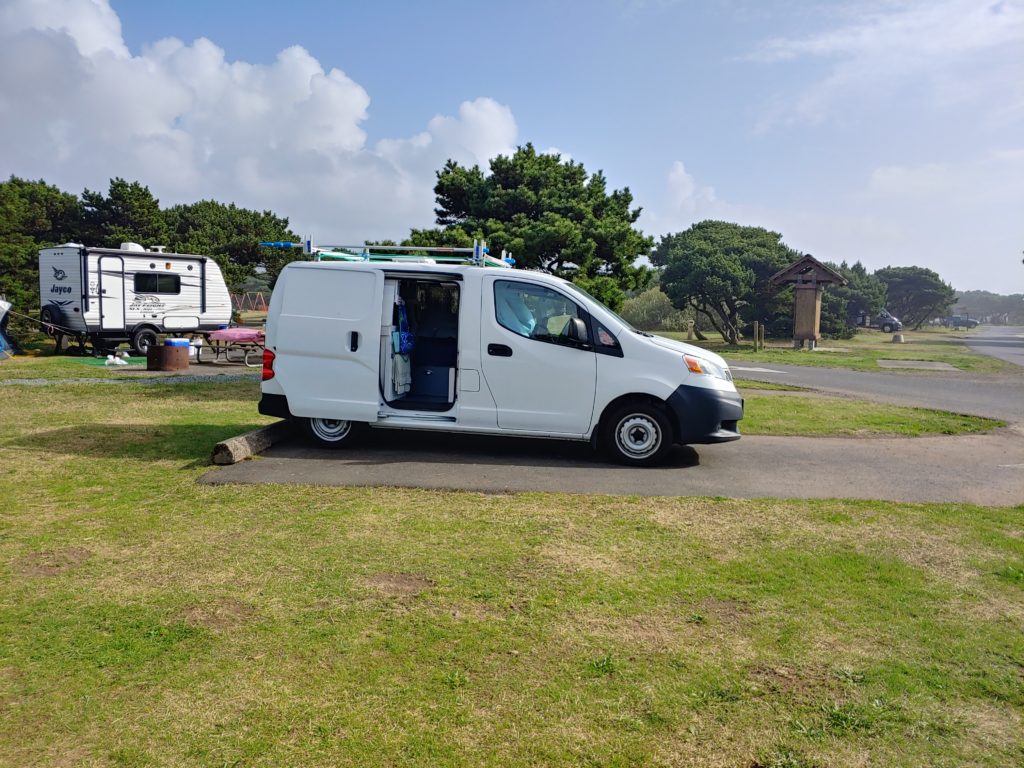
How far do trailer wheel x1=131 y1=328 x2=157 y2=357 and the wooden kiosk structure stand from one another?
25154 millimetres

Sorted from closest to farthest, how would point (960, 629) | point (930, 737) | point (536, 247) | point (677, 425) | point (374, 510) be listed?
point (930, 737)
point (960, 629)
point (374, 510)
point (677, 425)
point (536, 247)

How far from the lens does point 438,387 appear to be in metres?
9.30

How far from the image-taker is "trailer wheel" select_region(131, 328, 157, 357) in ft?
70.5

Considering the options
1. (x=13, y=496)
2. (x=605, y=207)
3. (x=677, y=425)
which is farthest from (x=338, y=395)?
(x=605, y=207)

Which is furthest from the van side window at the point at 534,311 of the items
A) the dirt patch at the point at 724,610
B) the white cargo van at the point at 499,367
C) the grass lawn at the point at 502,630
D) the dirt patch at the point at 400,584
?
the dirt patch at the point at 724,610

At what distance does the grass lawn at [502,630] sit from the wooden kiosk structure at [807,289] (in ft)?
91.3

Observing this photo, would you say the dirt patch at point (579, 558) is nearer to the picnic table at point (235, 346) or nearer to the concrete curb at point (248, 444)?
the concrete curb at point (248, 444)

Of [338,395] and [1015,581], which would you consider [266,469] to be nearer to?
[338,395]

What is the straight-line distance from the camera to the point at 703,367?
26.3 ft

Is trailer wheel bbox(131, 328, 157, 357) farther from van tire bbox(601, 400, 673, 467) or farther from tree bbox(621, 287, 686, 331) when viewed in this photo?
tree bbox(621, 287, 686, 331)

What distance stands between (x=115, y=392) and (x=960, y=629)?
13344 mm

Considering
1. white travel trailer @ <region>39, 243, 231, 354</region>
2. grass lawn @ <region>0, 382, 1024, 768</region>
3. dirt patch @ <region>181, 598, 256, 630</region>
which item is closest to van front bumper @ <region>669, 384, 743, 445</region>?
grass lawn @ <region>0, 382, 1024, 768</region>

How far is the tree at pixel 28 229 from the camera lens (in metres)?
29.1

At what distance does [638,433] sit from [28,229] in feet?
145
